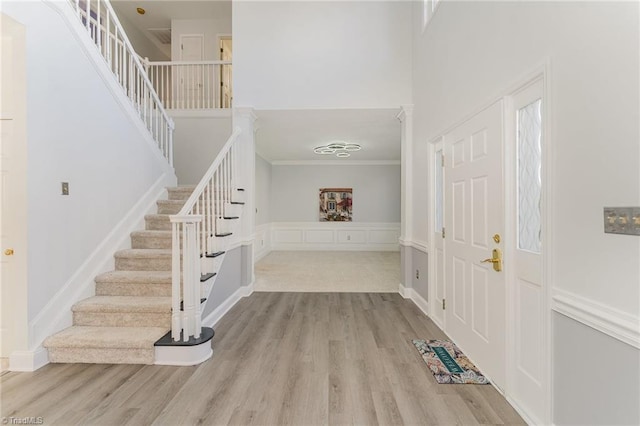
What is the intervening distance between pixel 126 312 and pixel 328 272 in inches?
147

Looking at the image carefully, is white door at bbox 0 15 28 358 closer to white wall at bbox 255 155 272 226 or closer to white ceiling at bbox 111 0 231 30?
white wall at bbox 255 155 272 226

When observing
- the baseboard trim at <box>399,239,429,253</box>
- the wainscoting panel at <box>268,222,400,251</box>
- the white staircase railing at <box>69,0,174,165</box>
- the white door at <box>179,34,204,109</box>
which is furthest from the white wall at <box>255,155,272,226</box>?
the baseboard trim at <box>399,239,429,253</box>

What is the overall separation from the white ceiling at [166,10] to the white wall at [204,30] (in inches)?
4.3

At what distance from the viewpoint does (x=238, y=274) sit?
4.09 m

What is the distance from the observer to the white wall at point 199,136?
5621 mm

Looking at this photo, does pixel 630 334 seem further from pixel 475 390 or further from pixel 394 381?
pixel 394 381

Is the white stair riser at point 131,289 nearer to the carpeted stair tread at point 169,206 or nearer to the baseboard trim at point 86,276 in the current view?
the baseboard trim at point 86,276

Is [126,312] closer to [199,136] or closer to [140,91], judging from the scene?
[140,91]

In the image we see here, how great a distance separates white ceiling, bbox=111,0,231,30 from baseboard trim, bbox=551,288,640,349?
7783 mm

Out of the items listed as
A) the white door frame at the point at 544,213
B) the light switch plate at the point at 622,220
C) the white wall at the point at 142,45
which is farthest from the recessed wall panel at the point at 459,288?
the white wall at the point at 142,45

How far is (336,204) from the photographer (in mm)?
8781

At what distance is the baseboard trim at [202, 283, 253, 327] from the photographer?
10.2ft

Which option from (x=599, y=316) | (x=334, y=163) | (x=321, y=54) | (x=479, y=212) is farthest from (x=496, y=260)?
(x=334, y=163)

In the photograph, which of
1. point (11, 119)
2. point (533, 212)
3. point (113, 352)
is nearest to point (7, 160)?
point (11, 119)
